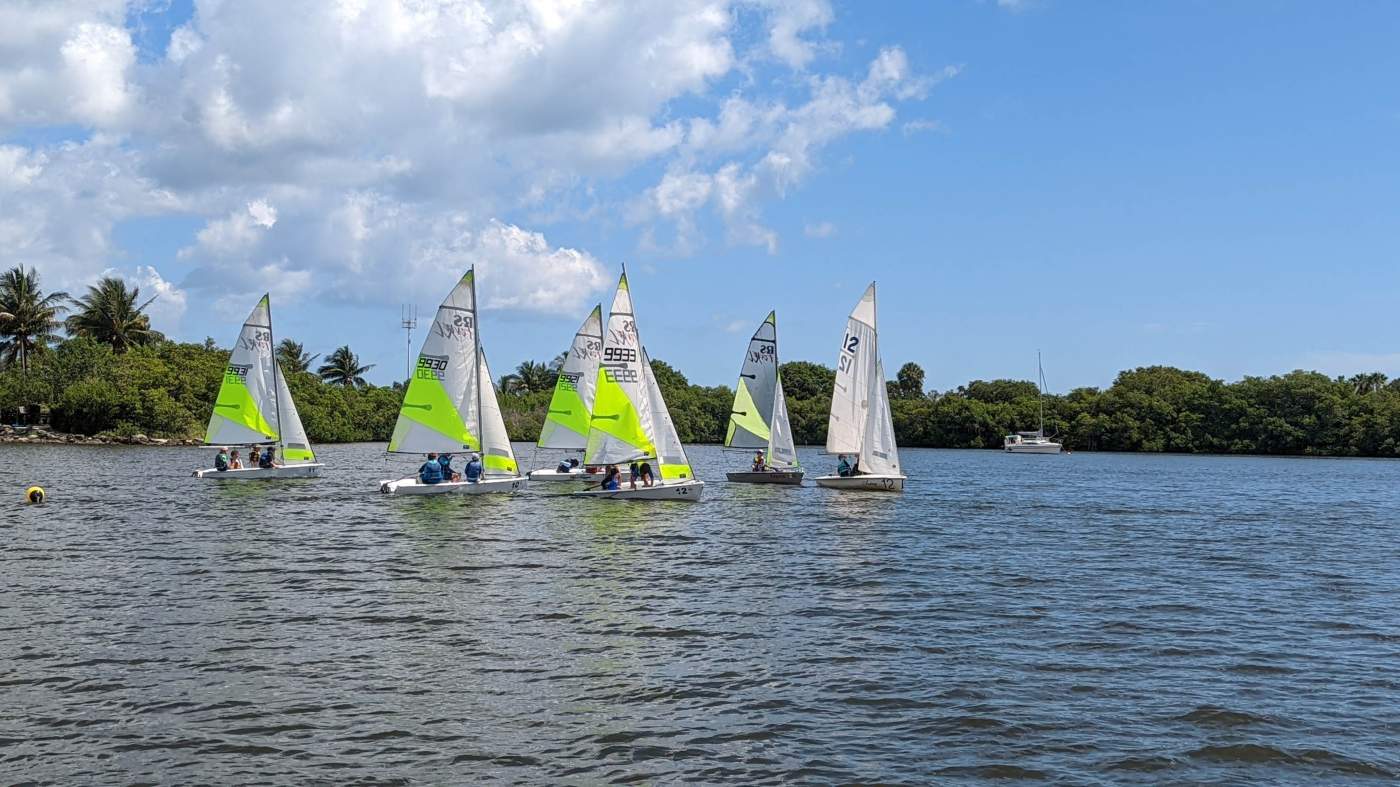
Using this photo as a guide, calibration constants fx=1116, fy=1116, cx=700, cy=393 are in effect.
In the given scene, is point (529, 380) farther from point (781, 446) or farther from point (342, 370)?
point (781, 446)

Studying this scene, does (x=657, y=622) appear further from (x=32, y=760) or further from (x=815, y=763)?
(x=32, y=760)

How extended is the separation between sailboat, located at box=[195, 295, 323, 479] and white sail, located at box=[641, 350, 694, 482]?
18812 mm

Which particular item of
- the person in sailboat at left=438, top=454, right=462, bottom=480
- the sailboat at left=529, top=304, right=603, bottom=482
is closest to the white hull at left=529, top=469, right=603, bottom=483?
the sailboat at left=529, top=304, right=603, bottom=482

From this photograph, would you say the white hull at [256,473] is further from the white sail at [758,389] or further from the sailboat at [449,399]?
the white sail at [758,389]

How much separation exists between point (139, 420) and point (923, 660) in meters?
101

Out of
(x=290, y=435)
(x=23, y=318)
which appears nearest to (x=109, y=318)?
(x=23, y=318)

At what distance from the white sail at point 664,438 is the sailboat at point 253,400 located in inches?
741

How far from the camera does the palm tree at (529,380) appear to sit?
17912 centimetres

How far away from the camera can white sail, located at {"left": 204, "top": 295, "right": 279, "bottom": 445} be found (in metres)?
50.1

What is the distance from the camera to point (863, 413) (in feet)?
154

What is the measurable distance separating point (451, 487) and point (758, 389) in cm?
1693

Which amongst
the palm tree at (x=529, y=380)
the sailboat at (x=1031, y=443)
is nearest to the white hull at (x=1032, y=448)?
the sailboat at (x=1031, y=443)

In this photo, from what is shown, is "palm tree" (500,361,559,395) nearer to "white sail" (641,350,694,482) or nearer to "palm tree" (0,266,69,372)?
"palm tree" (0,266,69,372)

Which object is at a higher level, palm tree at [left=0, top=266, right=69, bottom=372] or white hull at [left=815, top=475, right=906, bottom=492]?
palm tree at [left=0, top=266, right=69, bottom=372]
